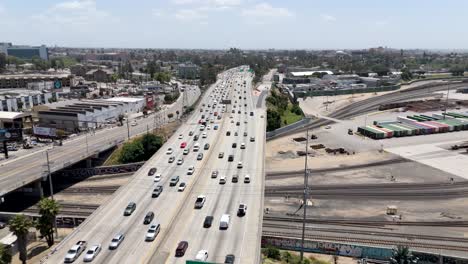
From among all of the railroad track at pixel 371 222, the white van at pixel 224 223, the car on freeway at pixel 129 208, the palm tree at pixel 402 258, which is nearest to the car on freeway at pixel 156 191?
the car on freeway at pixel 129 208

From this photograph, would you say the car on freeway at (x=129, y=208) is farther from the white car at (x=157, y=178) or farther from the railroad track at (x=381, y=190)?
the railroad track at (x=381, y=190)

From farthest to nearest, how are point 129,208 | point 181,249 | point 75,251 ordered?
point 129,208 → point 181,249 → point 75,251

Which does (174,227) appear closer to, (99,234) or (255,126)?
(99,234)

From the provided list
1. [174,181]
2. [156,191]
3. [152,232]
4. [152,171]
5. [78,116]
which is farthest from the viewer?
[78,116]

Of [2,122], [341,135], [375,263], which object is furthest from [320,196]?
[2,122]

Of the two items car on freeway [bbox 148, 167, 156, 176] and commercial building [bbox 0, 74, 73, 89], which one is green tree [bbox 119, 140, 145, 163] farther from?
commercial building [bbox 0, 74, 73, 89]

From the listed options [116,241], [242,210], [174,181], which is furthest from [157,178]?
[116,241]

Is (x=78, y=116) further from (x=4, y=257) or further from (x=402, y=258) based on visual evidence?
(x=402, y=258)
